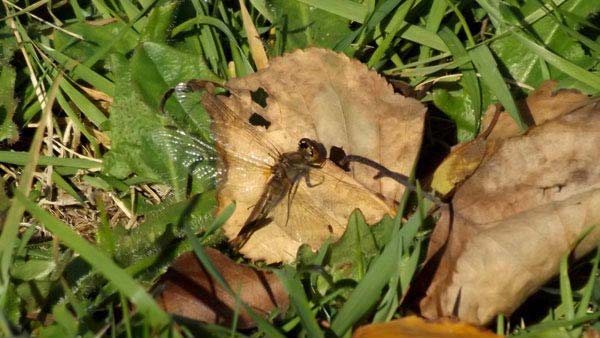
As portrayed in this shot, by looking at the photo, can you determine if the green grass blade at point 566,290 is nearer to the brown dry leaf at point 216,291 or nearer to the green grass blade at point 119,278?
the brown dry leaf at point 216,291

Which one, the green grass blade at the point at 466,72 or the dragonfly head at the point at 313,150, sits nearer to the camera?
the dragonfly head at the point at 313,150

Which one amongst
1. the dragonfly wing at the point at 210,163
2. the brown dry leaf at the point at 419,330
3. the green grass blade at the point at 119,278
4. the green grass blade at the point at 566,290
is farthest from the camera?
the dragonfly wing at the point at 210,163

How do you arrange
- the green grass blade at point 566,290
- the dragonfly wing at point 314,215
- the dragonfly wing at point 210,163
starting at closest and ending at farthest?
the green grass blade at point 566,290 → the dragonfly wing at point 314,215 → the dragonfly wing at point 210,163

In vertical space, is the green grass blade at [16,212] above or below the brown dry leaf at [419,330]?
above

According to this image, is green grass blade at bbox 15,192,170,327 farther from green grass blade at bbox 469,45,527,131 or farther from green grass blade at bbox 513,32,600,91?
green grass blade at bbox 513,32,600,91

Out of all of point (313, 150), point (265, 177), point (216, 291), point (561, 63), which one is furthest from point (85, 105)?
point (561, 63)

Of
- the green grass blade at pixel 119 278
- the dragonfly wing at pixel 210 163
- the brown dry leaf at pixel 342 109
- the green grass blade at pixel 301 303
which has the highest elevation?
the brown dry leaf at pixel 342 109

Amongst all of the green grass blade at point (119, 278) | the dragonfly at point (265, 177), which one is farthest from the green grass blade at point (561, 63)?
the green grass blade at point (119, 278)
